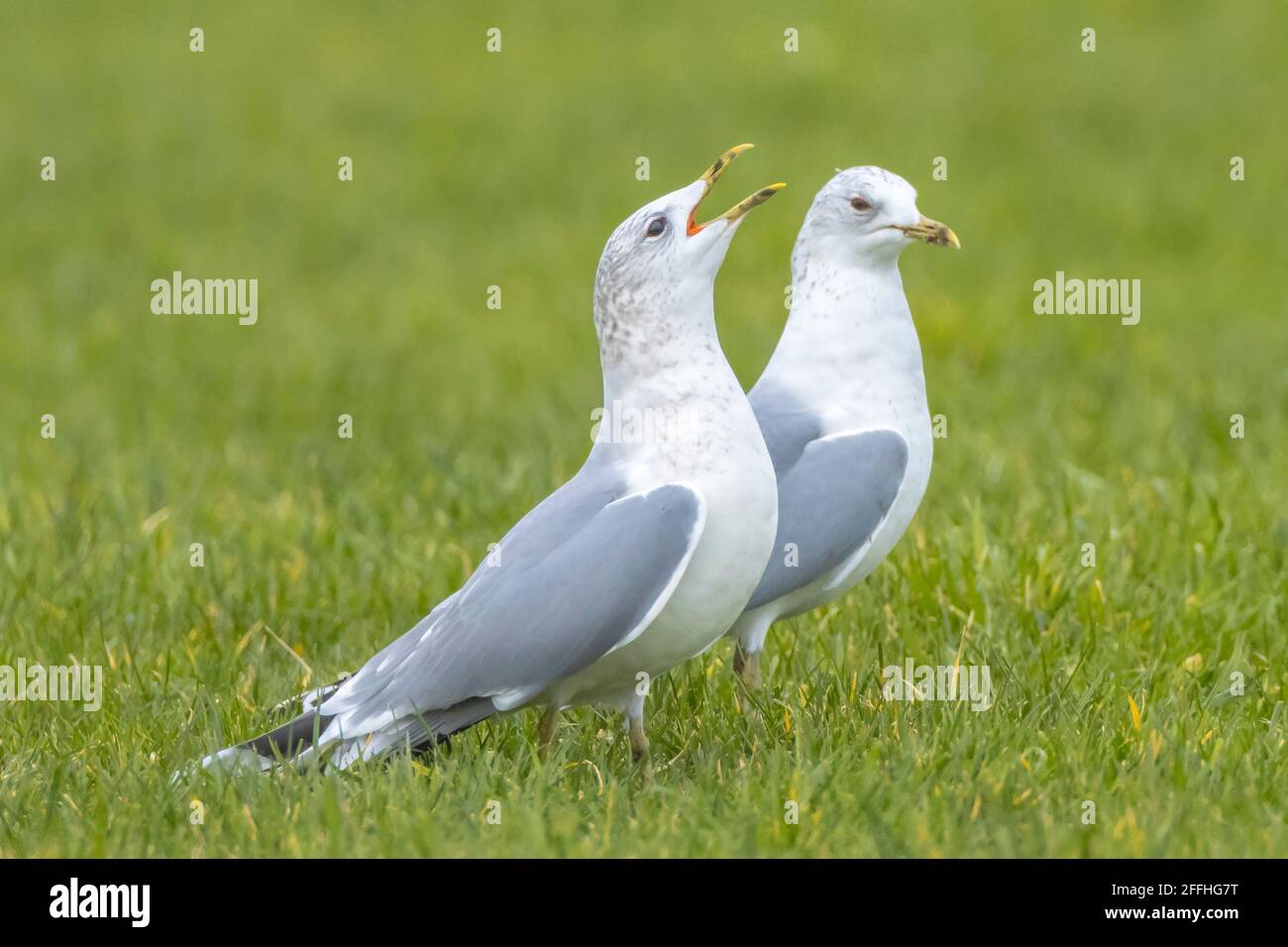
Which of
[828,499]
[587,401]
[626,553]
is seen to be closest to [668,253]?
[626,553]

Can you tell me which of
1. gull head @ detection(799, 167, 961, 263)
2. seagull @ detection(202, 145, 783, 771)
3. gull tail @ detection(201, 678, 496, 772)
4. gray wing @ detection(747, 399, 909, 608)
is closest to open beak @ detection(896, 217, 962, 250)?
gull head @ detection(799, 167, 961, 263)

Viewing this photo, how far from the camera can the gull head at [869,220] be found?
4.84 metres

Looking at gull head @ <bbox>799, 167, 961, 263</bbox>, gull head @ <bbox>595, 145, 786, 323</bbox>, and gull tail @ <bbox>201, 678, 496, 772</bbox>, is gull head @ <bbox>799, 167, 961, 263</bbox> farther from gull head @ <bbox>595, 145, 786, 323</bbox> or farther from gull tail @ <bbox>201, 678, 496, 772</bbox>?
gull tail @ <bbox>201, 678, 496, 772</bbox>

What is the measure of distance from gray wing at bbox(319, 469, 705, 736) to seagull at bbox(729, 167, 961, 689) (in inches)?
29.0

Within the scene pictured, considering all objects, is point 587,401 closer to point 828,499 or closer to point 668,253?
point 828,499

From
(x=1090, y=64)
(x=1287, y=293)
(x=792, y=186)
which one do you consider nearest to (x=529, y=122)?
(x=792, y=186)

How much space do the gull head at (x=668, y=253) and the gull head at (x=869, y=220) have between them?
→ 30.3 inches

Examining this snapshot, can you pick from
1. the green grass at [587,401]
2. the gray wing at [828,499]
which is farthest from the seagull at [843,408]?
the green grass at [587,401]

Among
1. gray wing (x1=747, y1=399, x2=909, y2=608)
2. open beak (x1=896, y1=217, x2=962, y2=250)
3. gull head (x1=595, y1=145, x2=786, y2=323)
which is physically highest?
open beak (x1=896, y1=217, x2=962, y2=250)

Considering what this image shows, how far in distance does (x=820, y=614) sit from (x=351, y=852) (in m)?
2.30

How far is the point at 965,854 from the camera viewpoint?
3.75 m

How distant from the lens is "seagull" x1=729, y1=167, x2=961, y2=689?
15.5ft

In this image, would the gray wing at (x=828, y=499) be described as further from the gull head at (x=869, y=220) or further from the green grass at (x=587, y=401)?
the gull head at (x=869, y=220)
